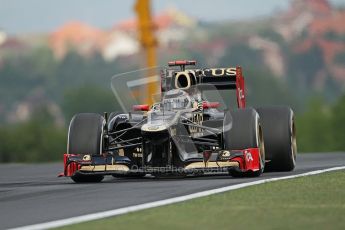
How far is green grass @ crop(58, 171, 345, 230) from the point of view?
37.6 ft

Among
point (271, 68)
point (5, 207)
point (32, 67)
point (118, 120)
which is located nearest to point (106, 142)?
point (118, 120)

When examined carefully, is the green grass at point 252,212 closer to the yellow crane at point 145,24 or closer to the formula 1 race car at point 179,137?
the formula 1 race car at point 179,137

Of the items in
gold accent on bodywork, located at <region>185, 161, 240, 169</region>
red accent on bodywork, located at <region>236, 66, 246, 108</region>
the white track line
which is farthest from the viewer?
red accent on bodywork, located at <region>236, 66, 246, 108</region>

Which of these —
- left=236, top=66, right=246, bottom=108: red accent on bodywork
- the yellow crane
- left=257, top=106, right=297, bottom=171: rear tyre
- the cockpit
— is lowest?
left=257, top=106, right=297, bottom=171: rear tyre

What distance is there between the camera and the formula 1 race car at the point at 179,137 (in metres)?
19.0

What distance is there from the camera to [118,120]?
68.3ft

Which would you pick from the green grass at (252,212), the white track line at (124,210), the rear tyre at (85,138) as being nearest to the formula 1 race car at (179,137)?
the rear tyre at (85,138)

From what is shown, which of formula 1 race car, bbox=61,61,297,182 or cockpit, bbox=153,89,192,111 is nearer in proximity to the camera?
formula 1 race car, bbox=61,61,297,182

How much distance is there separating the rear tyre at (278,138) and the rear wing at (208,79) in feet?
3.86

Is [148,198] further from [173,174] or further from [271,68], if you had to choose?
[271,68]

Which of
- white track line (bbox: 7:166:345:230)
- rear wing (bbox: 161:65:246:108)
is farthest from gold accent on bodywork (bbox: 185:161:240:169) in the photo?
rear wing (bbox: 161:65:246:108)

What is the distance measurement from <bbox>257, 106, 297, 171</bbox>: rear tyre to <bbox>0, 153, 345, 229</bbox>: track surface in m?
0.28

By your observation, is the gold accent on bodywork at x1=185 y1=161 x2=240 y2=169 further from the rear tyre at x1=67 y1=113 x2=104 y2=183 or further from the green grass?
the green grass

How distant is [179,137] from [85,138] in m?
1.50
